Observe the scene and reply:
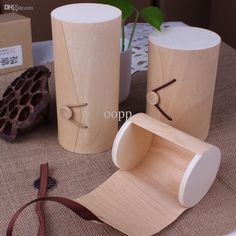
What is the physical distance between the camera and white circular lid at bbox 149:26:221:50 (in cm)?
63

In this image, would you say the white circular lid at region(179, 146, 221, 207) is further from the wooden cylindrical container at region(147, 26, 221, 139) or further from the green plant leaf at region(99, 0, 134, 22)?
the green plant leaf at region(99, 0, 134, 22)

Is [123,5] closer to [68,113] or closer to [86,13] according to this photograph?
[86,13]

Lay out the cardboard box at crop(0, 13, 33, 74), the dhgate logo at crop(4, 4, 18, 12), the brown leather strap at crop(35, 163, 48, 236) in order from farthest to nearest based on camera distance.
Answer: the dhgate logo at crop(4, 4, 18, 12)
the cardboard box at crop(0, 13, 33, 74)
the brown leather strap at crop(35, 163, 48, 236)

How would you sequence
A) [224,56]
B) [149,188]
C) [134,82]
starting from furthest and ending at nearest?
[224,56] < [134,82] < [149,188]

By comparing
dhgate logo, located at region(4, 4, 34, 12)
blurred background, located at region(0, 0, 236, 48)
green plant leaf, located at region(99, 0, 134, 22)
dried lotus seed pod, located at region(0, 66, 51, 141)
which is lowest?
blurred background, located at region(0, 0, 236, 48)

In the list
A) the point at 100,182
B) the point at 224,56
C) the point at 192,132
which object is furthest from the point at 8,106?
the point at 224,56

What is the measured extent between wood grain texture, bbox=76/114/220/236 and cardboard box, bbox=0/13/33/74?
0.44 meters

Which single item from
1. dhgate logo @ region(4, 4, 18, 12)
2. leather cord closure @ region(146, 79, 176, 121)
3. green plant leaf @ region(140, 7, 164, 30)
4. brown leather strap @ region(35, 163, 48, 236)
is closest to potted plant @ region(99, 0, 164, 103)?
green plant leaf @ region(140, 7, 164, 30)

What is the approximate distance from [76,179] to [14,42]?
0.45 metres

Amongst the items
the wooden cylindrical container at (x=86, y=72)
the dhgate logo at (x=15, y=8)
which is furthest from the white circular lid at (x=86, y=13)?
the dhgate logo at (x=15, y=8)

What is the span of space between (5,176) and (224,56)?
27.1 inches

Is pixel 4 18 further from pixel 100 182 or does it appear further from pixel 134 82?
pixel 100 182

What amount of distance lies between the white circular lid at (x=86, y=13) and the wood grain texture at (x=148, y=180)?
0.16 metres

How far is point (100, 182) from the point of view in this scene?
2.00ft
